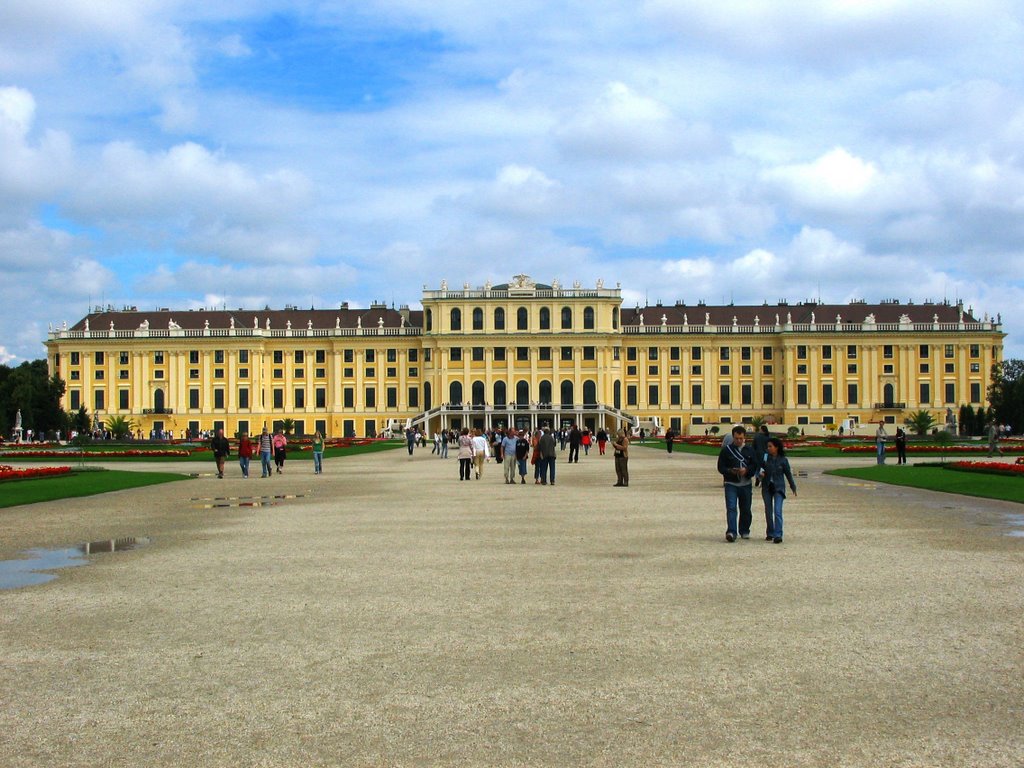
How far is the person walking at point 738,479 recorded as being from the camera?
15828 mm

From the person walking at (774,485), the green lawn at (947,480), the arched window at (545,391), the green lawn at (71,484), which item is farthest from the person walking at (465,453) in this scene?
the arched window at (545,391)

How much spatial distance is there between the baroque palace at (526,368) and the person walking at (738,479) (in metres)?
86.3

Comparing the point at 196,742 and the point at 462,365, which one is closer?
the point at 196,742

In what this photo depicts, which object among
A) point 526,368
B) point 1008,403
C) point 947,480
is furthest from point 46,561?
point 526,368

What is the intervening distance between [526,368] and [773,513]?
89.9 meters

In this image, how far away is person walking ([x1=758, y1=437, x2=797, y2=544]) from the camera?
15633 mm

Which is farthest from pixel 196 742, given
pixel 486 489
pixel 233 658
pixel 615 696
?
pixel 486 489

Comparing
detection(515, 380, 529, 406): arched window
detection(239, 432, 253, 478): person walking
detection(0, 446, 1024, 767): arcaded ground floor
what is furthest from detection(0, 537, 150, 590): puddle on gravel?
detection(515, 380, 529, 406): arched window

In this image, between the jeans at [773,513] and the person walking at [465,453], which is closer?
the jeans at [773,513]

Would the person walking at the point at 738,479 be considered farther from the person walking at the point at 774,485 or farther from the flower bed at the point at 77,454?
the flower bed at the point at 77,454

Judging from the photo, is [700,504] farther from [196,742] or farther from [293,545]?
[196,742]

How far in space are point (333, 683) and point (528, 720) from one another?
1.62 meters

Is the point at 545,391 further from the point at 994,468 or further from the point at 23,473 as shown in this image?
the point at 23,473

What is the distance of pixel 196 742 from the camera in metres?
6.49
